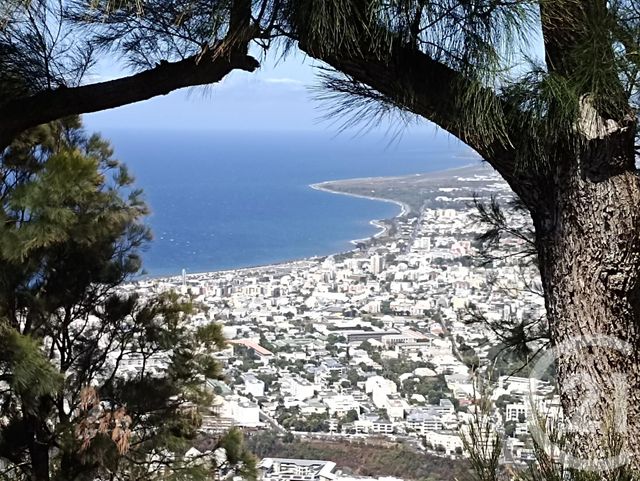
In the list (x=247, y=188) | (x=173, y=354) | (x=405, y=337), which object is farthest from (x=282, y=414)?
(x=247, y=188)

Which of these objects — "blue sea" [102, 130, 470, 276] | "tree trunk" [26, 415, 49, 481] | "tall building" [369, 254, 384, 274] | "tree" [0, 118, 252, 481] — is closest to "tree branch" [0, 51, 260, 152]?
"tree" [0, 118, 252, 481]

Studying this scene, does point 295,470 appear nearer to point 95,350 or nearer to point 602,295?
point 95,350

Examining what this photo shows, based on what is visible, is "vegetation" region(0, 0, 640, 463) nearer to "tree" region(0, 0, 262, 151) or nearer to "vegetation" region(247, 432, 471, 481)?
"tree" region(0, 0, 262, 151)

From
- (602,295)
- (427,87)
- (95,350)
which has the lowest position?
(95,350)

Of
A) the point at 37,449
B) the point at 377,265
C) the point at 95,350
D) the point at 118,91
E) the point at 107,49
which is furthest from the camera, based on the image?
the point at 377,265

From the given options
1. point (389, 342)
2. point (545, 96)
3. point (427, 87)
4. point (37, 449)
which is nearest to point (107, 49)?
point (427, 87)

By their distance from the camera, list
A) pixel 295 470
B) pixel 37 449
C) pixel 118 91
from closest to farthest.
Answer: pixel 118 91 → pixel 37 449 → pixel 295 470

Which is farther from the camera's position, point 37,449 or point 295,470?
point 295,470
